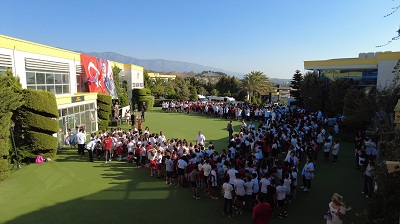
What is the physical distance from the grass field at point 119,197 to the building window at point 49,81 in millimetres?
6136

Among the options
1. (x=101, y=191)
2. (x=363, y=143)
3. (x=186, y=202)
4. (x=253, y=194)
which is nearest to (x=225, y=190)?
(x=253, y=194)

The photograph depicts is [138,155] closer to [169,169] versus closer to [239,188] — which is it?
[169,169]

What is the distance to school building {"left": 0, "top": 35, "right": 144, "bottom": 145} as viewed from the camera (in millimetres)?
15727

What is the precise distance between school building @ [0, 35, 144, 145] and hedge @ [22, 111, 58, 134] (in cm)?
270

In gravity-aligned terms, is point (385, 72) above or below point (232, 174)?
above

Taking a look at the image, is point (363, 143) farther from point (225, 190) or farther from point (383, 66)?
point (383, 66)

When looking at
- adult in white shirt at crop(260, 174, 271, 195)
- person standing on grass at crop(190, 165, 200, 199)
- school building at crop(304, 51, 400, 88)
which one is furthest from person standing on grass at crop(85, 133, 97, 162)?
school building at crop(304, 51, 400, 88)

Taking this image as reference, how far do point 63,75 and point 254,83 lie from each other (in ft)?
125

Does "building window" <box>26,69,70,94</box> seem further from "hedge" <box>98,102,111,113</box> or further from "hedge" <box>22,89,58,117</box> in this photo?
"hedge" <box>22,89,58,117</box>

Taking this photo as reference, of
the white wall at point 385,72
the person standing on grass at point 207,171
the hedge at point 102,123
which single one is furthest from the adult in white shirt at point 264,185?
the hedge at point 102,123

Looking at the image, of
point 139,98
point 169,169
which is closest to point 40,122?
point 169,169

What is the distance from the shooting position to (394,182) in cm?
640

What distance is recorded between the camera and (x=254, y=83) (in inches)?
2082

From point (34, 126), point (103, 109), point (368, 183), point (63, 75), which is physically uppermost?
point (63, 75)
